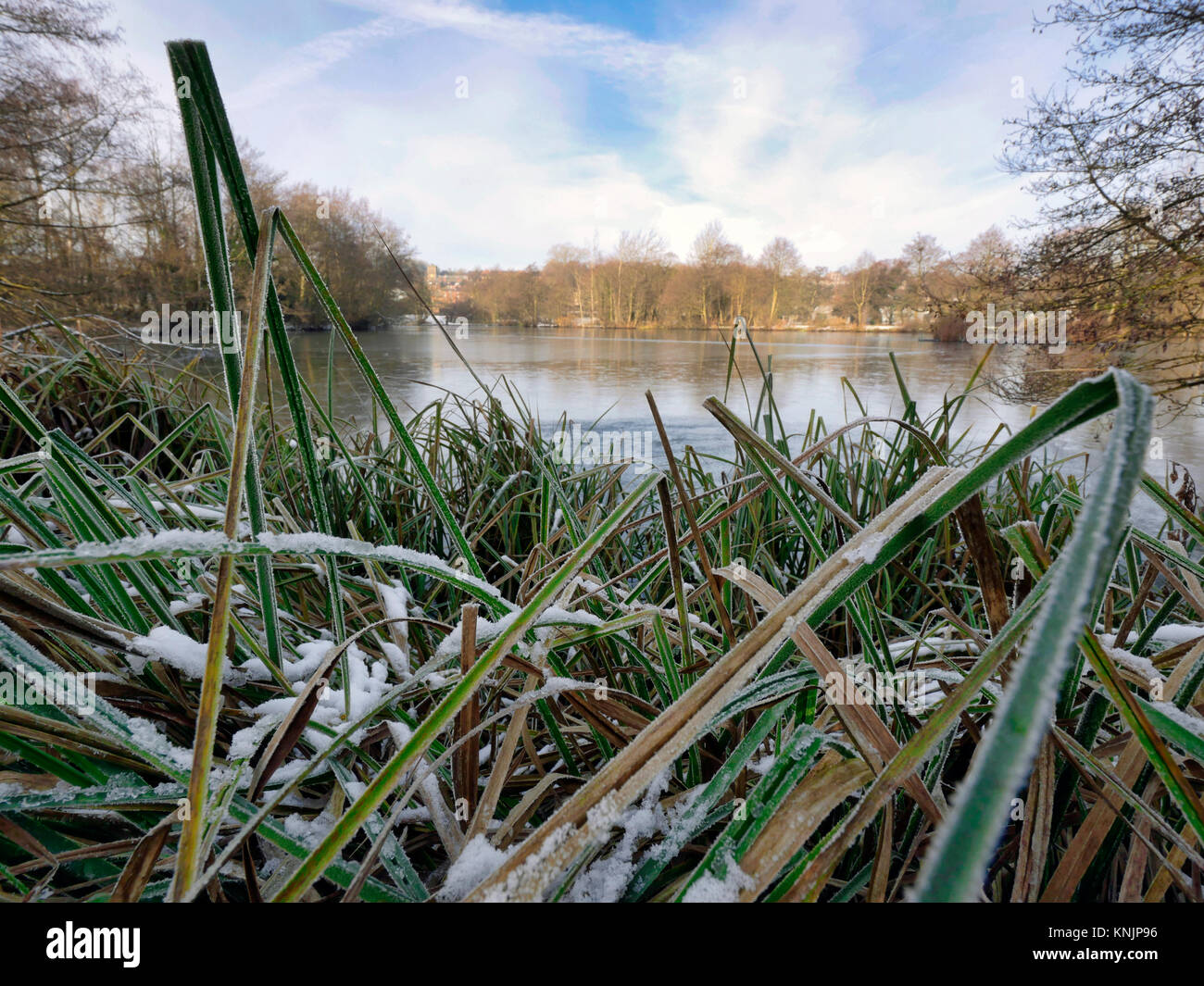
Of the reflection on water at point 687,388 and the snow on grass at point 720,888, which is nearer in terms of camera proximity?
the snow on grass at point 720,888

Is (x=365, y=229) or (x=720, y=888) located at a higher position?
(x=365, y=229)

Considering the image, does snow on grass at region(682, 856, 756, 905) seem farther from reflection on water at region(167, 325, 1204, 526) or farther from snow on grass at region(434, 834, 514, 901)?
reflection on water at region(167, 325, 1204, 526)

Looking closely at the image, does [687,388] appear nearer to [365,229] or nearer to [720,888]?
[720,888]

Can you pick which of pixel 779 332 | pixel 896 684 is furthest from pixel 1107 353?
pixel 779 332

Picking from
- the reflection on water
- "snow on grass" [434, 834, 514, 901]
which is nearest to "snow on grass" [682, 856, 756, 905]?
"snow on grass" [434, 834, 514, 901]

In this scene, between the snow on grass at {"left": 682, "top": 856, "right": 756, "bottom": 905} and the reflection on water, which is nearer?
the snow on grass at {"left": 682, "top": 856, "right": 756, "bottom": 905}

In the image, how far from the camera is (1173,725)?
12.0 inches

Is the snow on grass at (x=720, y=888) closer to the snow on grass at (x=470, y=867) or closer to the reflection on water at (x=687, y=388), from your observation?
the snow on grass at (x=470, y=867)

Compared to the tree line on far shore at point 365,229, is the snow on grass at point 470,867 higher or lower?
lower

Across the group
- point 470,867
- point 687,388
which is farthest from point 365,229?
point 470,867

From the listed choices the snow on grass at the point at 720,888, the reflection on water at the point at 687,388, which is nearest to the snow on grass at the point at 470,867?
the snow on grass at the point at 720,888

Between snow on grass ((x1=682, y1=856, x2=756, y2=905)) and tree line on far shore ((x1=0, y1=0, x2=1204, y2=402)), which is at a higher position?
tree line on far shore ((x1=0, y1=0, x2=1204, y2=402))

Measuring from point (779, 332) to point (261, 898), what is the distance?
23.3 metres
